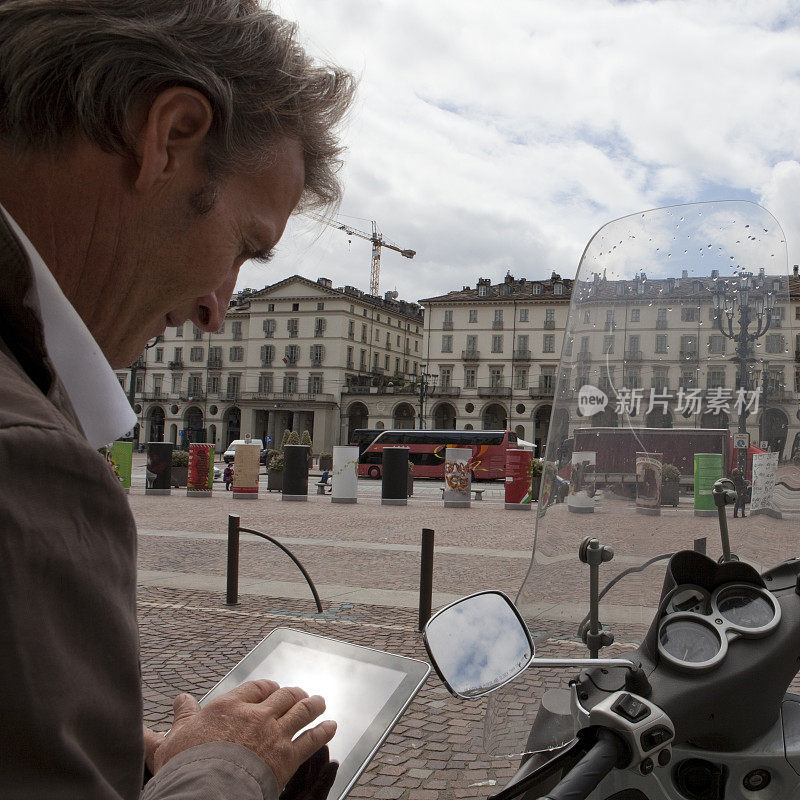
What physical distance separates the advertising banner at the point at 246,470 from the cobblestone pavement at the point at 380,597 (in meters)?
5.27

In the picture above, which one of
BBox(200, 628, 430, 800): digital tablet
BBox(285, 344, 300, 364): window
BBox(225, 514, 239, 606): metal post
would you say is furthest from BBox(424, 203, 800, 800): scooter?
BBox(285, 344, 300, 364): window

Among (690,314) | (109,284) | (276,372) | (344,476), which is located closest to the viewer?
(109,284)

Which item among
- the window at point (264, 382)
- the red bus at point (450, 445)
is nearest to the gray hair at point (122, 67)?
→ the red bus at point (450, 445)

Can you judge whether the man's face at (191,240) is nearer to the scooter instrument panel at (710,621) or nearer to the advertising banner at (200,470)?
the scooter instrument panel at (710,621)

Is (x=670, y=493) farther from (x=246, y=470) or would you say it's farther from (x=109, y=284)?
(x=246, y=470)

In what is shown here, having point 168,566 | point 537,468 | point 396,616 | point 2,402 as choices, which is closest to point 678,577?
point 2,402

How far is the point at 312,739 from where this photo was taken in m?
1.16

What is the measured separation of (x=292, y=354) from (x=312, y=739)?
78.6 m

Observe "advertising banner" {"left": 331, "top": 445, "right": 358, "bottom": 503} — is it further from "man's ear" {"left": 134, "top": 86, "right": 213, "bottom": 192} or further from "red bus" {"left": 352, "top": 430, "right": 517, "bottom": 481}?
"man's ear" {"left": 134, "top": 86, "right": 213, "bottom": 192}

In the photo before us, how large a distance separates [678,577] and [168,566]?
8.45 m

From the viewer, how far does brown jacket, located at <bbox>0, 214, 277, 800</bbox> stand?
0.59 m

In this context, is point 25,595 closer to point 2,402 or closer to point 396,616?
point 2,402

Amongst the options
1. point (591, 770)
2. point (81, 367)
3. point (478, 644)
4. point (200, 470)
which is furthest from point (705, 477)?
point (200, 470)

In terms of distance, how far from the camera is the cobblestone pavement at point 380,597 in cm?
182
